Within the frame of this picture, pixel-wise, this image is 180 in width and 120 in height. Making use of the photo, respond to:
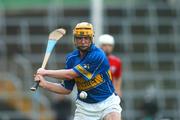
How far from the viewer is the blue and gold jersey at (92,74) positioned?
899cm

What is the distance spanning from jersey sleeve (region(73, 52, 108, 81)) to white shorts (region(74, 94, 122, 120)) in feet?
1.09

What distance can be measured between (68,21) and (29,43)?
3.89ft

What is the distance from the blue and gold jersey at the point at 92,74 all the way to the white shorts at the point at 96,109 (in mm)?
52

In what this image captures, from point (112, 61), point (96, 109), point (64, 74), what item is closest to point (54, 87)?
point (64, 74)

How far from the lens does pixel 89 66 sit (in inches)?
354

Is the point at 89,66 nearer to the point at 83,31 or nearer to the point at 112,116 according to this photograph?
the point at 83,31

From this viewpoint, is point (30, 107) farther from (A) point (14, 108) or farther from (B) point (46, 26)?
(B) point (46, 26)

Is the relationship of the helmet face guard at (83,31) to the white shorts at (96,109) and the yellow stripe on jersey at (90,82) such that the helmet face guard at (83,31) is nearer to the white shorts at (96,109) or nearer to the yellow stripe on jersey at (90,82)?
the yellow stripe on jersey at (90,82)

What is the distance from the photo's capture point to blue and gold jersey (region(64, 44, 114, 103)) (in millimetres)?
8992

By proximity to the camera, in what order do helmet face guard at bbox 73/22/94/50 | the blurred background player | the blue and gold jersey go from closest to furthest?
helmet face guard at bbox 73/22/94/50
the blue and gold jersey
the blurred background player

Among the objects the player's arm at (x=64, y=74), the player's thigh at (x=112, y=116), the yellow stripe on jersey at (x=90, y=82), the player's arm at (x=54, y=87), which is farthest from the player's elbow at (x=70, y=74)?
the player's thigh at (x=112, y=116)

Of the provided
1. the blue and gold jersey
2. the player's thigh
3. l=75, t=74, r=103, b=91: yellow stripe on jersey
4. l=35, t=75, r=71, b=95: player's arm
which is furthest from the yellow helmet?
the player's thigh

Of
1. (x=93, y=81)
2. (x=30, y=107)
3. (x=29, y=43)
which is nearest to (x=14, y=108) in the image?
(x=30, y=107)

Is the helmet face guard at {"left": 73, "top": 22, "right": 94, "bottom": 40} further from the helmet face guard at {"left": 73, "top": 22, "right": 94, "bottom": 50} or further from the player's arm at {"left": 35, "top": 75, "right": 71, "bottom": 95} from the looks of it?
the player's arm at {"left": 35, "top": 75, "right": 71, "bottom": 95}
